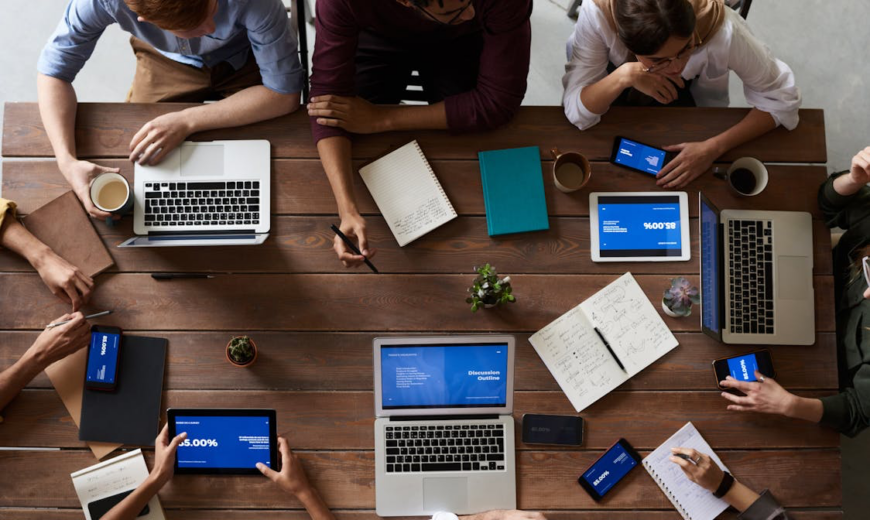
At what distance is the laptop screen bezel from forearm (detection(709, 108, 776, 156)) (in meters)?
0.84

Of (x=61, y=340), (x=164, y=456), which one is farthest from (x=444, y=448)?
(x=61, y=340)

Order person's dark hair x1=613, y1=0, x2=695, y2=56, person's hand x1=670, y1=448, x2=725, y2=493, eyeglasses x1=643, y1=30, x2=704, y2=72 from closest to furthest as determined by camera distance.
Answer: person's dark hair x1=613, y1=0, x2=695, y2=56, eyeglasses x1=643, y1=30, x2=704, y2=72, person's hand x1=670, y1=448, x2=725, y2=493

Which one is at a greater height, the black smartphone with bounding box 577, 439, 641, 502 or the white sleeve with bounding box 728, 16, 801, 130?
the white sleeve with bounding box 728, 16, 801, 130

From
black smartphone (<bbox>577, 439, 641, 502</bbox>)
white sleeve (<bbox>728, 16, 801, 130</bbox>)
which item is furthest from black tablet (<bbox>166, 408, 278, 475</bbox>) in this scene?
white sleeve (<bbox>728, 16, 801, 130</bbox>)

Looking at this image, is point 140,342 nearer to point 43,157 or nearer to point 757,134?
point 43,157

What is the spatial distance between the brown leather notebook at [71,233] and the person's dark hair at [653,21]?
155cm

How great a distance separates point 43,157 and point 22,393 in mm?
682

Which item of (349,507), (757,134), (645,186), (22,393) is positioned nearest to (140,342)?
(22,393)

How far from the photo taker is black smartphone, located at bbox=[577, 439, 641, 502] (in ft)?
5.53

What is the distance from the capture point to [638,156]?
5.85ft

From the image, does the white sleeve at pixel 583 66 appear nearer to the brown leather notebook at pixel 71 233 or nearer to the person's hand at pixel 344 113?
the person's hand at pixel 344 113

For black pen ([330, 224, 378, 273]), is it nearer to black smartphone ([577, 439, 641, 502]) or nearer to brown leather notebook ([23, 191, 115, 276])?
brown leather notebook ([23, 191, 115, 276])

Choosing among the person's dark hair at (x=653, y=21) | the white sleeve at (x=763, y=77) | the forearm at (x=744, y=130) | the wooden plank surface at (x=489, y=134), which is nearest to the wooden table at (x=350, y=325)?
the wooden plank surface at (x=489, y=134)

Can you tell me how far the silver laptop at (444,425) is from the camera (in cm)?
168
